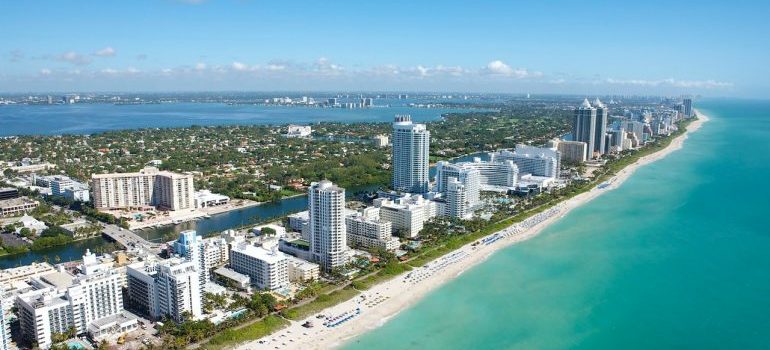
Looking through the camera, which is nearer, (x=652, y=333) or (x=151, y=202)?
(x=652, y=333)

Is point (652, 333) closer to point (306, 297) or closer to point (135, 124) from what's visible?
point (306, 297)

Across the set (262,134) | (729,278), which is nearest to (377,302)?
(729,278)

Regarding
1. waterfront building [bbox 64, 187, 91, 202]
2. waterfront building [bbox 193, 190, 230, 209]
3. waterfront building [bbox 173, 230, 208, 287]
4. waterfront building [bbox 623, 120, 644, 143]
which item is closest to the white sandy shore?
waterfront building [bbox 173, 230, 208, 287]

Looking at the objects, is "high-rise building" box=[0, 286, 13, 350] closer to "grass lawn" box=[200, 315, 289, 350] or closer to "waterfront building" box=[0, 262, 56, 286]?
"waterfront building" box=[0, 262, 56, 286]

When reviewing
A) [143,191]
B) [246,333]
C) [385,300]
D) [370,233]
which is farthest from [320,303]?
[143,191]

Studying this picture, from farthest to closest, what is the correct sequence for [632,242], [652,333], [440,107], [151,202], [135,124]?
1. [440,107]
2. [135,124]
3. [151,202]
4. [632,242]
5. [652,333]

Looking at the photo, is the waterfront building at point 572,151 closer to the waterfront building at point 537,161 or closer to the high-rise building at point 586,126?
the high-rise building at point 586,126

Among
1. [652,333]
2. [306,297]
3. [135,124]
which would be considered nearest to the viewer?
[652,333]
